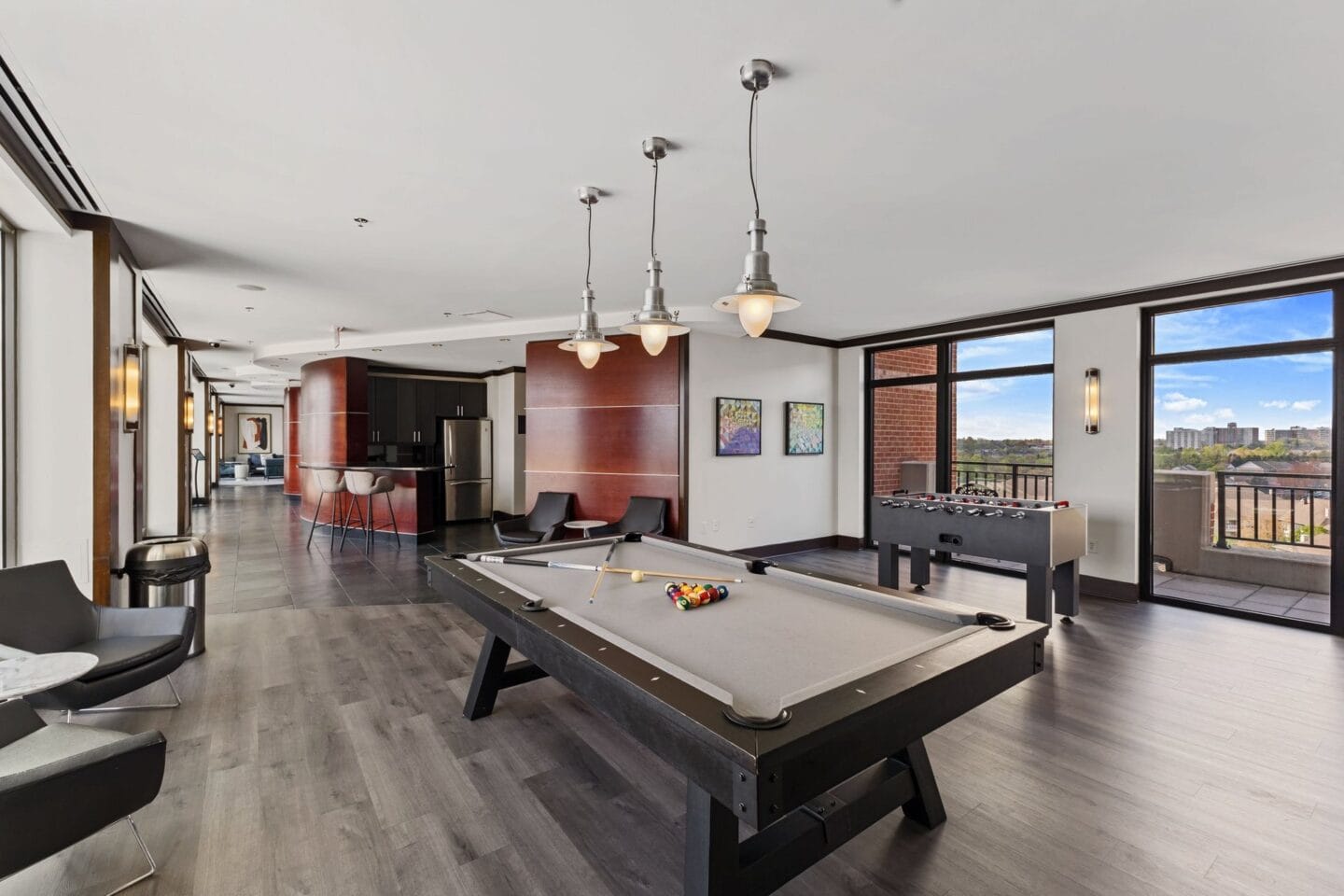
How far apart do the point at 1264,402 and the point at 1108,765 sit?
12.6 ft

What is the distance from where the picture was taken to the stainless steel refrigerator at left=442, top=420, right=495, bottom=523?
9.49m

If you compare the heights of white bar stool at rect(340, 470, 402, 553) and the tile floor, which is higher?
white bar stool at rect(340, 470, 402, 553)

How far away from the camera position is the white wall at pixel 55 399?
3.29m

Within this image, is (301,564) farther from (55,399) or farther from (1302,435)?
(1302,435)

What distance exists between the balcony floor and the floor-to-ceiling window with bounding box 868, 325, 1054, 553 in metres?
1.15

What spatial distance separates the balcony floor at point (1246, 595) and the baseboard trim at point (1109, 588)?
21 cm

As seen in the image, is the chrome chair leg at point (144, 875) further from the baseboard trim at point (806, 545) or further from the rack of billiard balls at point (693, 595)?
the baseboard trim at point (806, 545)

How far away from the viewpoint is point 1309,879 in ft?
6.23

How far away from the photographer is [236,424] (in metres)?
19.2

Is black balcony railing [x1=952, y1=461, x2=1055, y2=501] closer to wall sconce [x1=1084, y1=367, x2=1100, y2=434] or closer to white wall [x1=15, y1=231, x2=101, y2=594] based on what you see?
wall sconce [x1=1084, y1=367, x2=1100, y2=434]

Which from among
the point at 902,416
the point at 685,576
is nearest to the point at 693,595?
the point at 685,576

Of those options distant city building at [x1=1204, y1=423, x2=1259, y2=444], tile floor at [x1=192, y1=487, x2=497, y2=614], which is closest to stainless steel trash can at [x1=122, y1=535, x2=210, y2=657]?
tile floor at [x1=192, y1=487, x2=497, y2=614]

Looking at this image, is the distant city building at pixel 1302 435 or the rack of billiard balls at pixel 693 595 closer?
the rack of billiard balls at pixel 693 595

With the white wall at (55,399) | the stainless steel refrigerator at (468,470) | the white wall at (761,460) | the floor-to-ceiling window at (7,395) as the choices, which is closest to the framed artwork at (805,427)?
the white wall at (761,460)
